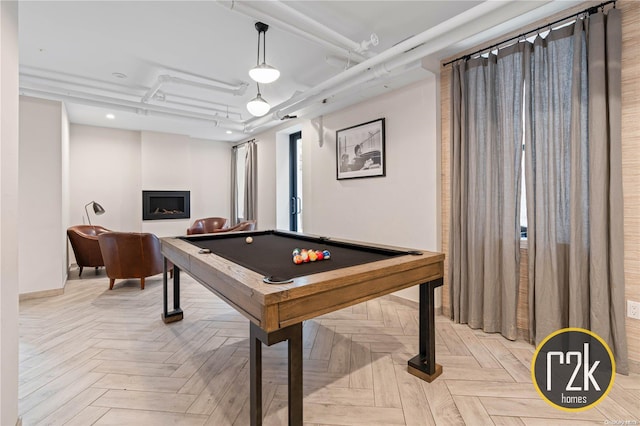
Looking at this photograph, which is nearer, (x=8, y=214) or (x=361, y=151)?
(x=8, y=214)

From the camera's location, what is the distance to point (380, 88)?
11.5 ft

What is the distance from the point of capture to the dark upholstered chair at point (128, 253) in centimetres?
387

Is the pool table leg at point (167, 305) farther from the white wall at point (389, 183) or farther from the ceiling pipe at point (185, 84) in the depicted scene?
the white wall at point (389, 183)

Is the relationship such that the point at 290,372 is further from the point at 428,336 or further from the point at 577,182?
the point at 577,182

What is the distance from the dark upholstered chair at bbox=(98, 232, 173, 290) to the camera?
387 centimetres

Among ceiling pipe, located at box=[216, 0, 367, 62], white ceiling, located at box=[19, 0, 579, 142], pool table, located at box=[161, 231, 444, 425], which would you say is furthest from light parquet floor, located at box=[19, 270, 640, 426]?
ceiling pipe, located at box=[216, 0, 367, 62]

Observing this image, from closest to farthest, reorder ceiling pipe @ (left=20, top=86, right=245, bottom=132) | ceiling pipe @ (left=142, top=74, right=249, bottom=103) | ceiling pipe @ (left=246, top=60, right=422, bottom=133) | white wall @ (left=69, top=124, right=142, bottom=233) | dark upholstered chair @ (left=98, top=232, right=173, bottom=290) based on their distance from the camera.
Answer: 1. ceiling pipe @ (left=246, top=60, right=422, bottom=133)
2. ceiling pipe @ (left=142, top=74, right=249, bottom=103)
3. ceiling pipe @ (left=20, top=86, right=245, bottom=132)
4. dark upholstered chair @ (left=98, top=232, right=173, bottom=290)
5. white wall @ (left=69, top=124, right=142, bottom=233)

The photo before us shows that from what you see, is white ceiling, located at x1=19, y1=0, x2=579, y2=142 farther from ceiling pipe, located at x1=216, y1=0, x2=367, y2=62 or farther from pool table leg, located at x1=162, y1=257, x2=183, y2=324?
pool table leg, located at x1=162, y1=257, x2=183, y2=324

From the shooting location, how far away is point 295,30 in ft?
7.76

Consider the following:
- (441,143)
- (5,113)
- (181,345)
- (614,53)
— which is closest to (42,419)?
(181,345)

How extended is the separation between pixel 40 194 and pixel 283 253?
3559mm

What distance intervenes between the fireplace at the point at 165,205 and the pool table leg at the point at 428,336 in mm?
5851

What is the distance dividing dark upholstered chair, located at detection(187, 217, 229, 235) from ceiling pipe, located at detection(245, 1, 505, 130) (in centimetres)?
273

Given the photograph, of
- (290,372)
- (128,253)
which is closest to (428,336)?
(290,372)
